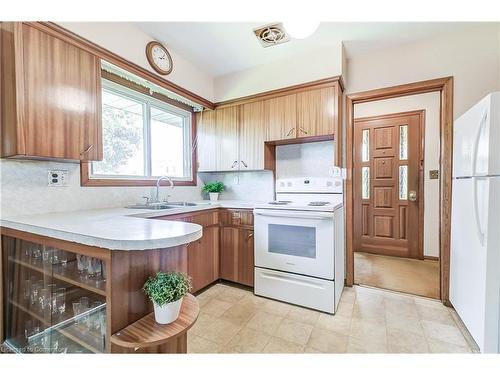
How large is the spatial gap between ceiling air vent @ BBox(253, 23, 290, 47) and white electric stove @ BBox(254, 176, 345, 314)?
1454 millimetres

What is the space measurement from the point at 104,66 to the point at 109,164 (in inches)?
32.4

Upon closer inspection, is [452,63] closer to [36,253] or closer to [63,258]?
[63,258]

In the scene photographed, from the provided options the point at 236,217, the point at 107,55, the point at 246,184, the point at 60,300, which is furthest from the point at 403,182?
the point at 60,300

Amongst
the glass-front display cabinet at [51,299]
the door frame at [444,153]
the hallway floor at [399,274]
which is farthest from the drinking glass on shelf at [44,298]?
the door frame at [444,153]

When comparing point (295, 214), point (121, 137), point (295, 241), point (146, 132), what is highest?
point (146, 132)

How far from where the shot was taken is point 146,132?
2.45 meters

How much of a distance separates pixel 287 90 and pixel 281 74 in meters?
0.22

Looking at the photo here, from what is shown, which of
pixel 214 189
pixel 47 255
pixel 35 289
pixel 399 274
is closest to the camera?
pixel 47 255

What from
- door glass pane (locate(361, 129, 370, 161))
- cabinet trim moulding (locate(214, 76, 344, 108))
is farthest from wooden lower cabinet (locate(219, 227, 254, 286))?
door glass pane (locate(361, 129, 370, 161))

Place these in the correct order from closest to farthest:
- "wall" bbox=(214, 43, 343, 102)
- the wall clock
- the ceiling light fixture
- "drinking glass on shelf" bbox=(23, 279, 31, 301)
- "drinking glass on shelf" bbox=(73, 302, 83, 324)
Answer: "drinking glass on shelf" bbox=(73, 302, 83, 324), the ceiling light fixture, "drinking glass on shelf" bbox=(23, 279, 31, 301), the wall clock, "wall" bbox=(214, 43, 343, 102)

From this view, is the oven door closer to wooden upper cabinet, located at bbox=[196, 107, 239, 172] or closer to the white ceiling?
wooden upper cabinet, located at bbox=[196, 107, 239, 172]

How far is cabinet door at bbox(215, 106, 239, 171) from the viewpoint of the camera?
8.98 feet

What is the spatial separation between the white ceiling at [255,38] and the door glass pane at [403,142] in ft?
5.08

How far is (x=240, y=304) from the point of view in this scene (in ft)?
6.81
